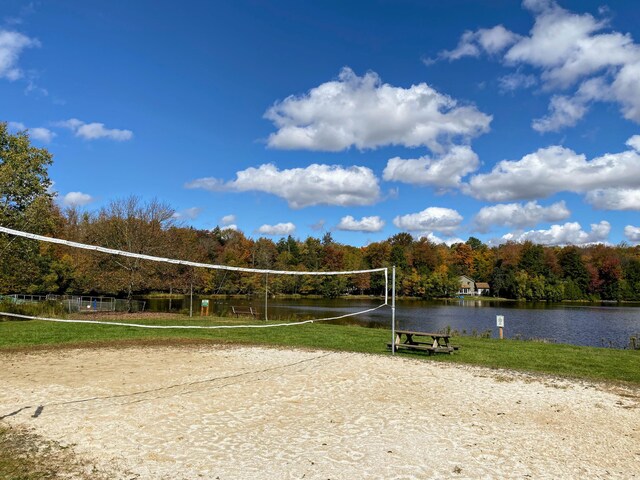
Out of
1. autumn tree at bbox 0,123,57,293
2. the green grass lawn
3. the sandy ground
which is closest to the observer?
the sandy ground

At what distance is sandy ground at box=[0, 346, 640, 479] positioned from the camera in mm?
5414

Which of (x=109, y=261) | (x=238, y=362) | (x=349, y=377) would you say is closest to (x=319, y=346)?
(x=238, y=362)

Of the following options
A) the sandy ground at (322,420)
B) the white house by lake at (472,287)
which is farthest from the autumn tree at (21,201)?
the white house by lake at (472,287)

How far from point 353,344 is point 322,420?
9.41 m

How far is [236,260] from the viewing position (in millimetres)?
82562

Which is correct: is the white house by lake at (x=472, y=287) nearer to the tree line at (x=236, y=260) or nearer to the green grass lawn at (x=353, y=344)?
the tree line at (x=236, y=260)

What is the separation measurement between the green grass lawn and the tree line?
8515 millimetres

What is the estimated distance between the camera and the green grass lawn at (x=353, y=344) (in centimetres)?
1269

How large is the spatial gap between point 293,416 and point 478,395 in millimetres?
3842

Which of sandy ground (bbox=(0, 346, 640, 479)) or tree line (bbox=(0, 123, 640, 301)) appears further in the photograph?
tree line (bbox=(0, 123, 640, 301))

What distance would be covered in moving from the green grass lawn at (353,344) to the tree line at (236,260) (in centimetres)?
852

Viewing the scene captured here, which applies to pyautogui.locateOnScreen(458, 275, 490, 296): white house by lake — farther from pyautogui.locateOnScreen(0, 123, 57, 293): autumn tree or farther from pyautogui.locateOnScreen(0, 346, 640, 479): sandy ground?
pyautogui.locateOnScreen(0, 346, 640, 479): sandy ground

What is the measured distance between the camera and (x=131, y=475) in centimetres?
500

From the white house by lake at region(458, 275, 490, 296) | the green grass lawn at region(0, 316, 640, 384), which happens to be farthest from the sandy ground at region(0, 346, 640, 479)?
the white house by lake at region(458, 275, 490, 296)
